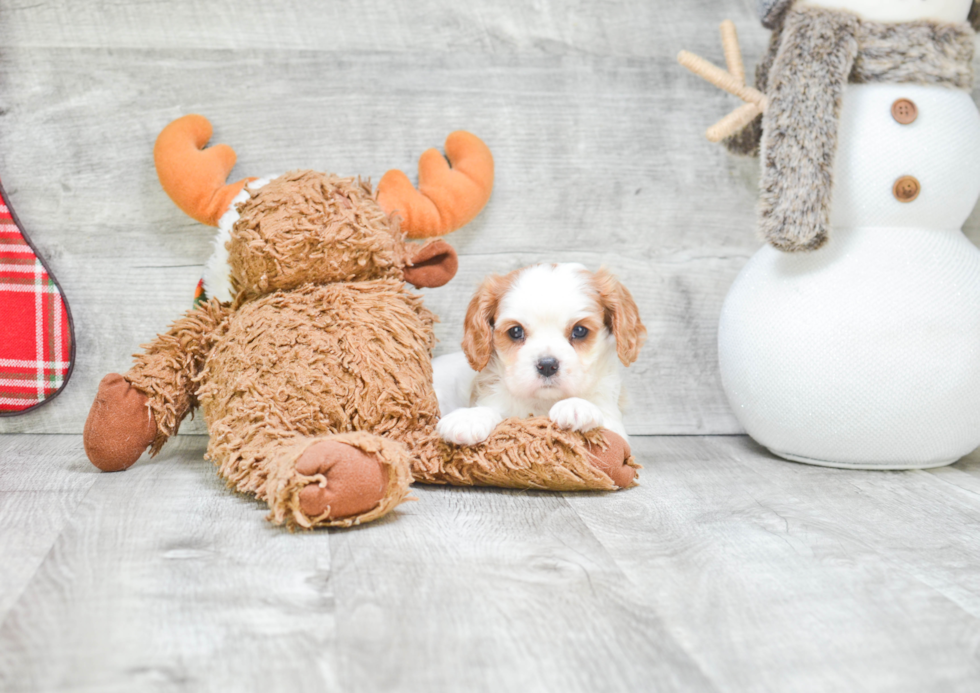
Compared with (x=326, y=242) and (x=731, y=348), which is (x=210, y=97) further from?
(x=731, y=348)

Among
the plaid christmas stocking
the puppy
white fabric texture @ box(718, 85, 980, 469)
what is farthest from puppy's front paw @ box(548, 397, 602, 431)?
the plaid christmas stocking

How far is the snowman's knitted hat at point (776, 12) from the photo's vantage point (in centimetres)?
163

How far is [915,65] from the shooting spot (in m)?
1.57

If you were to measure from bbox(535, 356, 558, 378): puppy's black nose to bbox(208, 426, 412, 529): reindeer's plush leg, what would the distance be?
345 mm

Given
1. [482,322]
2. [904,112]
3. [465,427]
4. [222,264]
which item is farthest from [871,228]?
[222,264]

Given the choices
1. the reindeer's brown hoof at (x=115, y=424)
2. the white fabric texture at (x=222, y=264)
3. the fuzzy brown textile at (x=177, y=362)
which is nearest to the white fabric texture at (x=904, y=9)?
the white fabric texture at (x=222, y=264)

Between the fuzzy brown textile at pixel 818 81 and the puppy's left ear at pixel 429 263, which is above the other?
the fuzzy brown textile at pixel 818 81

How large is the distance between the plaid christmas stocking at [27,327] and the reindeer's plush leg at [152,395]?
374 millimetres

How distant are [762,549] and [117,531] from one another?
2.95 ft

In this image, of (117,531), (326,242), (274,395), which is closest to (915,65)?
(326,242)

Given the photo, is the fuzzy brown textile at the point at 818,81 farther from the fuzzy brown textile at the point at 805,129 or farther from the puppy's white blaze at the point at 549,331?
the puppy's white blaze at the point at 549,331

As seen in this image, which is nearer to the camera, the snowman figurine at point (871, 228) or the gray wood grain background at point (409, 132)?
the snowman figurine at point (871, 228)

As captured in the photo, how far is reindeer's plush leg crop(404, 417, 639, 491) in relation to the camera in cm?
138

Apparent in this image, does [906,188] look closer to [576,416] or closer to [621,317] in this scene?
[621,317]
